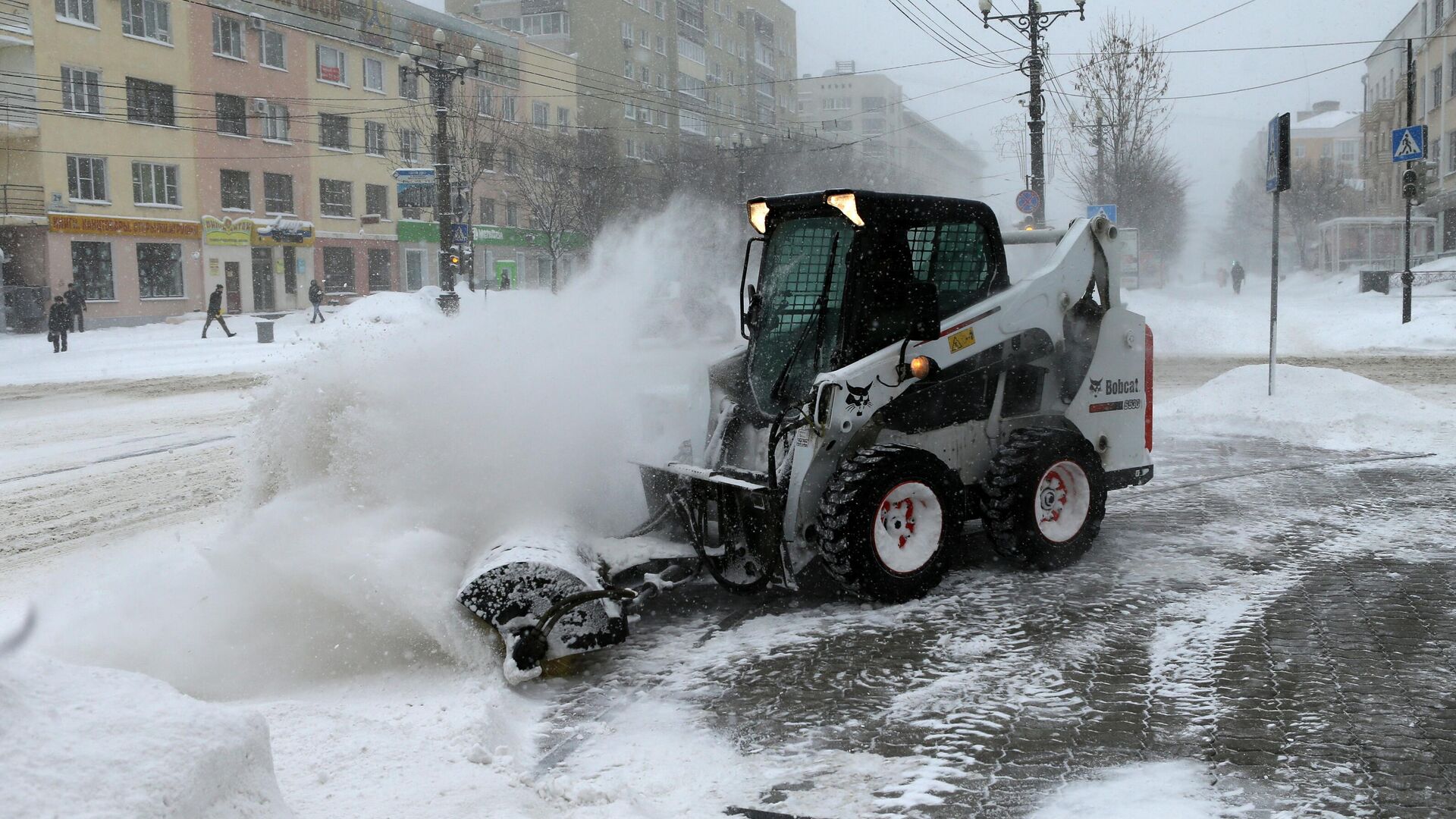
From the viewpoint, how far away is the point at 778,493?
17.6 feet

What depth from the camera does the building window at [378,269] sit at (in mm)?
49438

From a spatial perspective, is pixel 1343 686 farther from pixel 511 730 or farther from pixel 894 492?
pixel 511 730

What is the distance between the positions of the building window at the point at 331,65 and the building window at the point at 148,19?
678 centimetres

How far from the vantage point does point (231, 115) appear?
4194 centimetres

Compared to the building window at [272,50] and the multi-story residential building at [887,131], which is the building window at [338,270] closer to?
the building window at [272,50]

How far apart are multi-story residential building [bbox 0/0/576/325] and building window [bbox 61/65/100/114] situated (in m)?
0.05

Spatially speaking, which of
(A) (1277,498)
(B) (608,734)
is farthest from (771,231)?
(A) (1277,498)

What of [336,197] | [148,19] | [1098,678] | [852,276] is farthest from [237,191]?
[1098,678]

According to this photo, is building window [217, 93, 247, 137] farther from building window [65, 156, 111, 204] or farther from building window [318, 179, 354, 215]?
building window [65, 156, 111, 204]

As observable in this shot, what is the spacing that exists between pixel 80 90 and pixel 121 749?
40507mm

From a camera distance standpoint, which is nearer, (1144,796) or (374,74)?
(1144,796)

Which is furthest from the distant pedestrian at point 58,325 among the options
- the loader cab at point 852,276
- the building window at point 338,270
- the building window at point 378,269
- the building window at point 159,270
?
the loader cab at point 852,276

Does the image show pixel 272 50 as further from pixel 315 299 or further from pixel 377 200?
pixel 315 299

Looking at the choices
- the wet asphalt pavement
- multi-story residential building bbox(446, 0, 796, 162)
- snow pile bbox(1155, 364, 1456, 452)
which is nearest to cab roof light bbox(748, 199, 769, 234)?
the wet asphalt pavement
